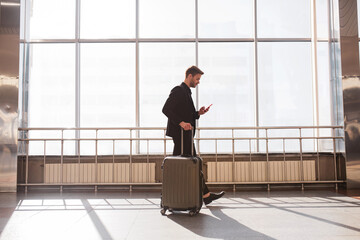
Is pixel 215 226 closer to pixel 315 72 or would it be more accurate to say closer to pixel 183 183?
pixel 183 183

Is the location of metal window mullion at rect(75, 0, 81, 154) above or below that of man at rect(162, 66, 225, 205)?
above

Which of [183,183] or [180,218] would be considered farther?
[183,183]

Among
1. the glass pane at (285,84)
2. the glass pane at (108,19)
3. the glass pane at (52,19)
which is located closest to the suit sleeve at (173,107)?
the glass pane at (285,84)

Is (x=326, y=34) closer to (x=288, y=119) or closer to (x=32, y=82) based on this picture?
(x=288, y=119)

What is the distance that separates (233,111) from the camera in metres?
6.17

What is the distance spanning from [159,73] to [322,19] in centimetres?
288

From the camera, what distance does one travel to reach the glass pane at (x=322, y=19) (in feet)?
20.0

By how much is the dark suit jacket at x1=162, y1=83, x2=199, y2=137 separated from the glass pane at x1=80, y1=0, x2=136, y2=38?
10.1ft

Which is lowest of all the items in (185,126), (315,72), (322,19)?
(185,126)

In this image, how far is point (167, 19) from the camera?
630 centimetres

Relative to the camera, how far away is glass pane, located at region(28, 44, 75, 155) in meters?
6.14

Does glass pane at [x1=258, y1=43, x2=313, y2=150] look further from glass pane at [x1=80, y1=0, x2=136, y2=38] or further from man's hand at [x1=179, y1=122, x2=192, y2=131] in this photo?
man's hand at [x1=179, y1=122, x2=192, y2=131]

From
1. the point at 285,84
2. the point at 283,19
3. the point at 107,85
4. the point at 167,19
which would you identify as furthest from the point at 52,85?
the point at 283,19

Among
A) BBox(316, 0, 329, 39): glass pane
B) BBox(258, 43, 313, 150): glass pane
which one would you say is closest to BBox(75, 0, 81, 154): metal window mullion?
BBox(258, 43, 313, 150): glass pane
